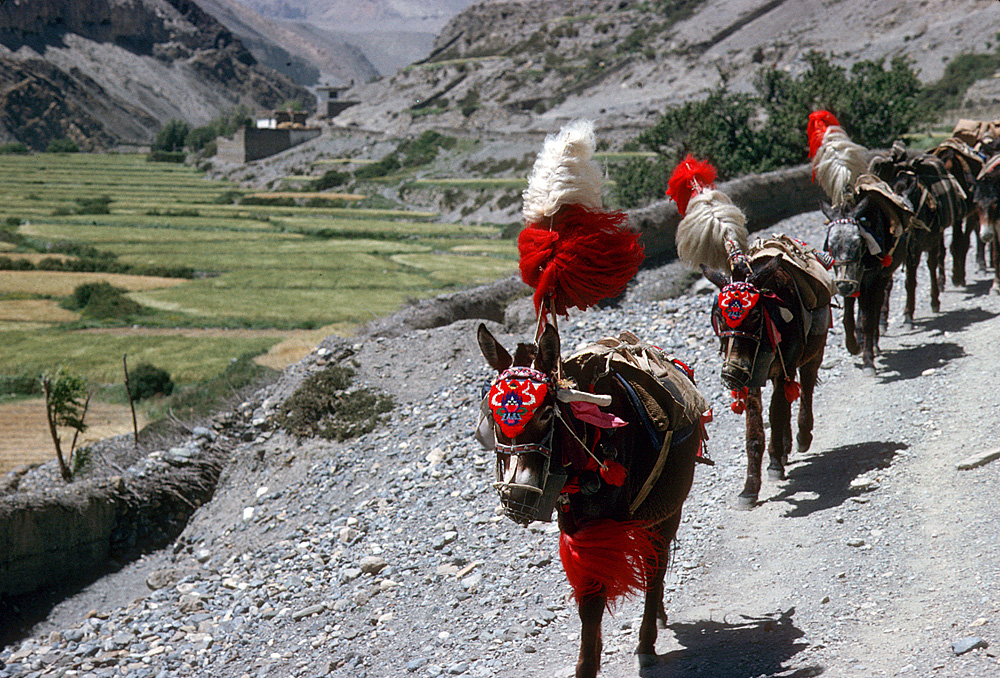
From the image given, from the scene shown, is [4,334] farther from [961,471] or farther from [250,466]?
[961,471]

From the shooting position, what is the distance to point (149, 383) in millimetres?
24547

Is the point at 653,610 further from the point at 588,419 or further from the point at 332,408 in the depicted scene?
the point at 332,408

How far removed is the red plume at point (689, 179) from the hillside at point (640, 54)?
1634 inches

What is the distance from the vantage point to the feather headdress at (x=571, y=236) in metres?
5.02

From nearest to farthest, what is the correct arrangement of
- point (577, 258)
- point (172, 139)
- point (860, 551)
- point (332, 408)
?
point (577, 258) → point (860, 551) → point (332, 408) → point (172, 139)

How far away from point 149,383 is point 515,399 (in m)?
22.6

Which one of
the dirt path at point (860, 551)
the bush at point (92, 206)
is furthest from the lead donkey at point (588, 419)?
the bush at point (92, 206)

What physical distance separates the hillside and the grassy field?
20.6m

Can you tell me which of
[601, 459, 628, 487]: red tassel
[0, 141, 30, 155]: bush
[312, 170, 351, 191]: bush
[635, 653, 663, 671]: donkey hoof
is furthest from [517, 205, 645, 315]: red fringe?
[0, 141, 30, 155]: bush

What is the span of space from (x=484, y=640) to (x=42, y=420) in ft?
65.5

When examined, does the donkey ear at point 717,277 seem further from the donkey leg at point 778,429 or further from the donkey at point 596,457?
the donkey at point 596,457

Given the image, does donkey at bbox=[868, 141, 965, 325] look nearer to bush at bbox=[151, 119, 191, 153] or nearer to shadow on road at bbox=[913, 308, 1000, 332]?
shadow on road at bbox=[913, 308, 1000, 332]

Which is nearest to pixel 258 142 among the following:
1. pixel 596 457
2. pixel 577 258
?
pixel 577 258

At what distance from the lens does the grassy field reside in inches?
1146
